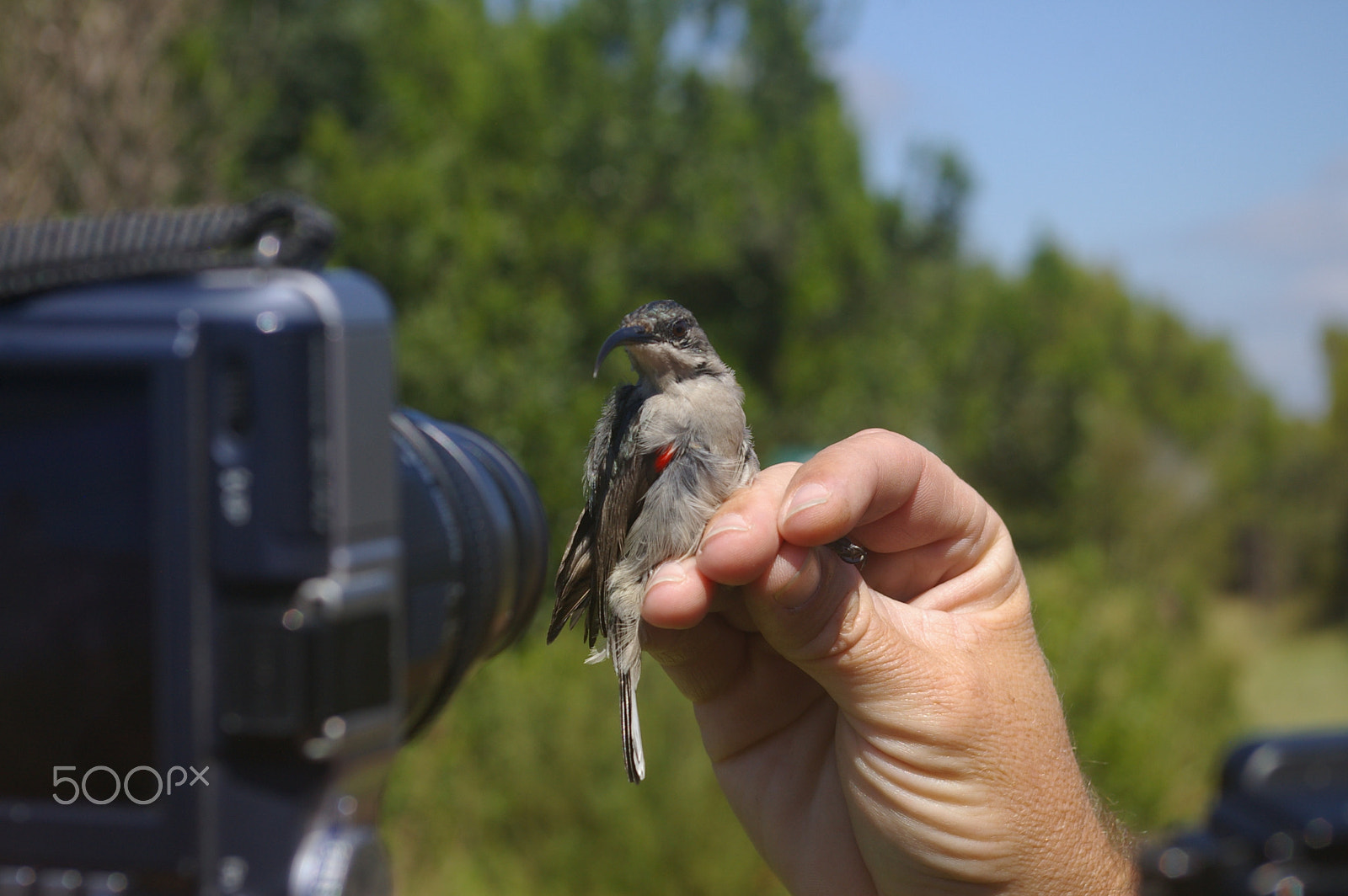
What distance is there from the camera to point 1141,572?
74.9ft

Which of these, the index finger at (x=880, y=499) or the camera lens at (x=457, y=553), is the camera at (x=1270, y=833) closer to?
the index finger at (x=880, y=499)

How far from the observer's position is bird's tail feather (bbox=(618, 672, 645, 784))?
2568mm

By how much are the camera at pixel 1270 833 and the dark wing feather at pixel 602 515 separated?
3.35 metres

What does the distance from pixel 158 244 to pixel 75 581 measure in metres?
0.42

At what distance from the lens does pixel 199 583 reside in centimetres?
129

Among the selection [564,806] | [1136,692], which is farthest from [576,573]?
[1136,692]

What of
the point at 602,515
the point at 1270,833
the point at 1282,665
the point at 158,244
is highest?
the point at 158,244

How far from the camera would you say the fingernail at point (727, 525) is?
2167mm

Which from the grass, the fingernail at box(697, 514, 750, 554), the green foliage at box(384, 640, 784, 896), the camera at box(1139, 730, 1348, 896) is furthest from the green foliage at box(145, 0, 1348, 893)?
the fingernail at box(697, 514, 750, 554)

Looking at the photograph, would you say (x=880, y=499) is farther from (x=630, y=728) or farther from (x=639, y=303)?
(x=639, y=303)

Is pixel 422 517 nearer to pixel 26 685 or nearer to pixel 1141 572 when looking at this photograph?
pixel 26 685

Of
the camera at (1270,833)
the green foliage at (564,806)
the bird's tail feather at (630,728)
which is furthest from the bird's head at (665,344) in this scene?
the green foliage at (564,806)

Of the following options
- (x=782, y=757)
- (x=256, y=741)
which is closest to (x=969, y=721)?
(x=782, y=757)

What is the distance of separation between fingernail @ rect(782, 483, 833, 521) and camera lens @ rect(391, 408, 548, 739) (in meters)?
0.46
